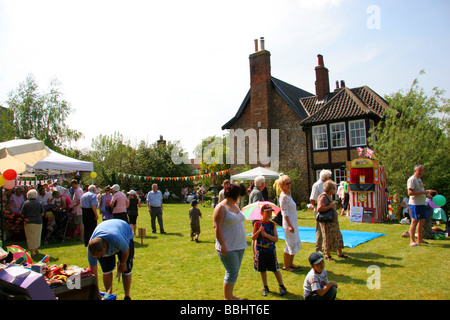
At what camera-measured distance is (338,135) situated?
19938mm

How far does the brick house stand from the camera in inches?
764

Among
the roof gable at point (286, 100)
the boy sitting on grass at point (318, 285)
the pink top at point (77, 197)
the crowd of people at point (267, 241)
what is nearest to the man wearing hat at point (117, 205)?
the pink top at point (77, 197)

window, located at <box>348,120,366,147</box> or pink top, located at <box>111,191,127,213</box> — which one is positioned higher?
window, located at <box>348,120,366,147</box>

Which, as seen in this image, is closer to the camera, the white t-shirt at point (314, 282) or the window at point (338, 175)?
the white t-shirt at point (314, 282)

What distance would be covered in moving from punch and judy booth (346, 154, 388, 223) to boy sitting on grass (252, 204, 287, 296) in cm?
906

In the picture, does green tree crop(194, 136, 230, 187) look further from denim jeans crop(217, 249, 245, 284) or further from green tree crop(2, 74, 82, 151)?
denim jeans crop(217, 249, 245, 284)

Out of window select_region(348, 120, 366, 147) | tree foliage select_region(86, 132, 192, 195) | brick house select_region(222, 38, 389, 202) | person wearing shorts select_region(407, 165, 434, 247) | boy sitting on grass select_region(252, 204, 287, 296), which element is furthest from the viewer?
tree foliage select_region(86, 132, 192, 195)

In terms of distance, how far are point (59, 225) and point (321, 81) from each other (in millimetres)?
20074

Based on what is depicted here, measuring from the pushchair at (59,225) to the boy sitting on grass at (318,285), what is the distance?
8904mm

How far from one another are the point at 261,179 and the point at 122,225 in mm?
3619

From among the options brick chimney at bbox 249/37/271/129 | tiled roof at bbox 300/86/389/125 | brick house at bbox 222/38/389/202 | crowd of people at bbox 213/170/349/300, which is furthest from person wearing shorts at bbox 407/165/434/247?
brick chimney at bbox 249/37/271/129

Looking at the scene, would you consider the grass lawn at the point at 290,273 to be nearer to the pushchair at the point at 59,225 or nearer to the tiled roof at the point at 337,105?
the pushchair at the point at 59,225

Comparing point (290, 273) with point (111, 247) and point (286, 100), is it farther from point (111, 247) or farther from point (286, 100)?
point (286, 100)

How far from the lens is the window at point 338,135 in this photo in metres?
19.7
